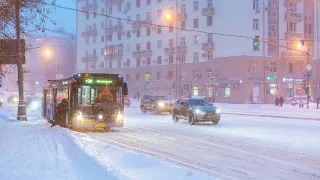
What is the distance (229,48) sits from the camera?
208 feet

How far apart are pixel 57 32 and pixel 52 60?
39.2 feet

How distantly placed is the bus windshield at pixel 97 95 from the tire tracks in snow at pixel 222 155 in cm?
232

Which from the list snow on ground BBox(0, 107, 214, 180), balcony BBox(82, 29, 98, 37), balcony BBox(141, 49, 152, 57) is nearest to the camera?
snow on ground BBox(0, 107, 214, 180)

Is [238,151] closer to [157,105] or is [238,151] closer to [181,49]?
[157,105]

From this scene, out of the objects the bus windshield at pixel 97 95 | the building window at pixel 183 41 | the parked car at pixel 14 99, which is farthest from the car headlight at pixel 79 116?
the building window at pixel 183 41

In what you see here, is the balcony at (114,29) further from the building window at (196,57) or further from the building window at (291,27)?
the building window at (291,27)

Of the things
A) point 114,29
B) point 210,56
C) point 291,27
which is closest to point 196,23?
point 210,56

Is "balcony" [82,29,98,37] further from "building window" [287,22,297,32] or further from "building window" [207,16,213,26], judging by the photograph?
"building window" [287,22,297,32]

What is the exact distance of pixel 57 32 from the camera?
122 metres

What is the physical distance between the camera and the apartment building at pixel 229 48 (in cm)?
6225

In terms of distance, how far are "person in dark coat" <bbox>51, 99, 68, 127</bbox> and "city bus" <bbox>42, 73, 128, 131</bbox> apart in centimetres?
29

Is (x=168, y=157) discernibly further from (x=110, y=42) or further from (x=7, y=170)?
(x=110, y=42)

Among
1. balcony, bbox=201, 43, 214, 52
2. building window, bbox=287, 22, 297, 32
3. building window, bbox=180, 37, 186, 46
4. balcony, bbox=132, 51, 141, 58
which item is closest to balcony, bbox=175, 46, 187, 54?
building window, bbox=180, 37, 186, 46

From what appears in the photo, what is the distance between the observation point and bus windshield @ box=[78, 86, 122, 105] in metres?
20.1
